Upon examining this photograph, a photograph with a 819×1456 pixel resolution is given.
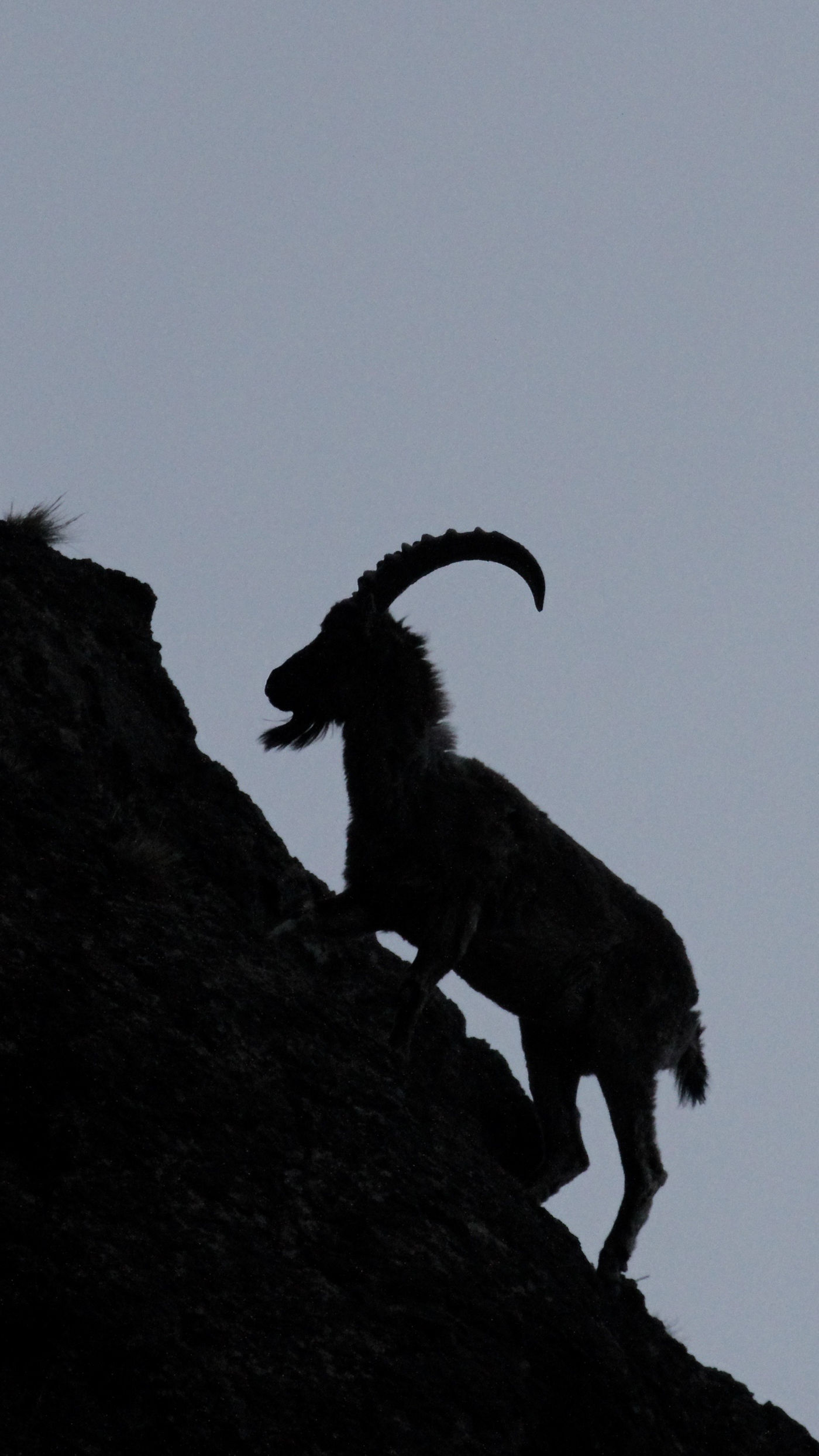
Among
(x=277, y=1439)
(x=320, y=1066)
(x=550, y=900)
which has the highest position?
(x=550, y=900)

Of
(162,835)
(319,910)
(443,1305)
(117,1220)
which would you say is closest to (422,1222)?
(443,1305)

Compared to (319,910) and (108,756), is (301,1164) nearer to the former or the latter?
(319,910)

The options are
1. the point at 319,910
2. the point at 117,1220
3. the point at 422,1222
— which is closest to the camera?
the point at 117,1220

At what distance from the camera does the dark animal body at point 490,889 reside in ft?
26.6

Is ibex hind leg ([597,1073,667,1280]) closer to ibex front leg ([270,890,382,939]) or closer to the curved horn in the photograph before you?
ibex front leg ([270,890,382,939])

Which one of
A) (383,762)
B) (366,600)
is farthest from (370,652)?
(383,762)

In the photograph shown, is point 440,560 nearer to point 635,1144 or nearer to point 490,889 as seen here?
point 490,889

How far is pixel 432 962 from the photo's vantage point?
778cm

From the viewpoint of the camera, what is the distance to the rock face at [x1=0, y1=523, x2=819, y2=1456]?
484 centimetres

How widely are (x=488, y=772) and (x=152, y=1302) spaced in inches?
169

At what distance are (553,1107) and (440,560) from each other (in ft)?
10.3

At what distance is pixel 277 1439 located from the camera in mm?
4762

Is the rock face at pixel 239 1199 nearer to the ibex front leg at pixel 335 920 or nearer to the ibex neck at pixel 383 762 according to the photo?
the ibex front leg at pixel 335 920

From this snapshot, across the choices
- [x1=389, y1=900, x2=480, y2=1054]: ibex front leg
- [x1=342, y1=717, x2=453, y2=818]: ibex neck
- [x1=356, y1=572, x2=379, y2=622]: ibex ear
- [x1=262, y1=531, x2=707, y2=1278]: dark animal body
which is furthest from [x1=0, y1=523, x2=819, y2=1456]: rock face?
[x1=356, y1=572, x2=379, y2=622]: ibex ear
